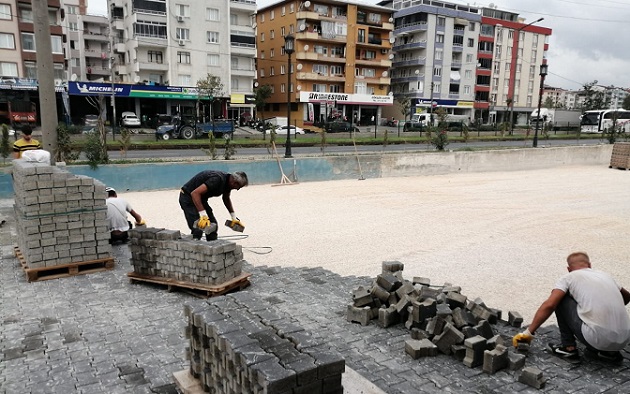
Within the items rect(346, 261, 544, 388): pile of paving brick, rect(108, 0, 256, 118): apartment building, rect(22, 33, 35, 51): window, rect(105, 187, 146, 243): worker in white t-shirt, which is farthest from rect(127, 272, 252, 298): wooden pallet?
rect(22, 33, 35, 51): window

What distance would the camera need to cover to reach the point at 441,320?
518 cm

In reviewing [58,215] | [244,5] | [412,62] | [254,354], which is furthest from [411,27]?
[254,354]

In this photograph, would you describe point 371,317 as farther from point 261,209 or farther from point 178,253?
point 261,209

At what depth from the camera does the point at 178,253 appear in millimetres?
6648

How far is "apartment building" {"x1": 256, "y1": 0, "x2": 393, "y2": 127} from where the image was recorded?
181 feet

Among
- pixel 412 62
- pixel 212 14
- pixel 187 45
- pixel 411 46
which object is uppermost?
pixel 212 14

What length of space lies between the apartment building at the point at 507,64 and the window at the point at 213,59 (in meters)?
39.2

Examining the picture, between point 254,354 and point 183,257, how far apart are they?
367cm

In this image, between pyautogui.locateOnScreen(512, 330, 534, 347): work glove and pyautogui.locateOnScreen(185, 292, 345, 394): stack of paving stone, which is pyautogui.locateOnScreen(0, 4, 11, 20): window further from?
pyautogui.locateOnScreen(512, 330, 534, 347): work glove

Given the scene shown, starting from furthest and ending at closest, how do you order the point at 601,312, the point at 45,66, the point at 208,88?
the point at 208,88, the point at 45,66, the point at 601,312

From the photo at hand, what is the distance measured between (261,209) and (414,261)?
18.5ft

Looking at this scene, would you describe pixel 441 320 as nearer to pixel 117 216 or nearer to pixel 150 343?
pixel 150 343

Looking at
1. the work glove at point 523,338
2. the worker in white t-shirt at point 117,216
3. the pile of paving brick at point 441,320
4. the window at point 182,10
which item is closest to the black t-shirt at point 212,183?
the worker in white t-shirt at point 117,216

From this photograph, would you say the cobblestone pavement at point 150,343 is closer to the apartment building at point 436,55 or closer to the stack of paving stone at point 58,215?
the stack of paving stone at point 58,215
